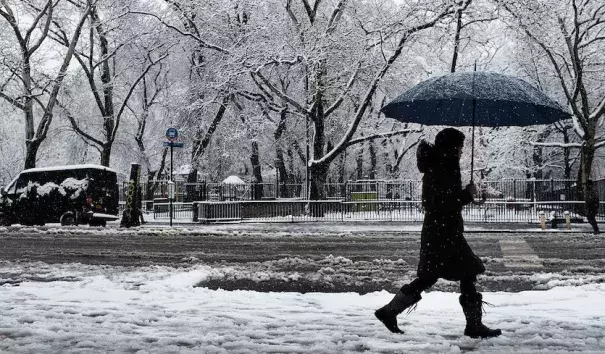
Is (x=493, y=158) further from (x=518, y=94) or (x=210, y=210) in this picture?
(x=518, y=94)

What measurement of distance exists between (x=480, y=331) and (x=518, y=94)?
313 cm

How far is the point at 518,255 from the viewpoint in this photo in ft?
43.2

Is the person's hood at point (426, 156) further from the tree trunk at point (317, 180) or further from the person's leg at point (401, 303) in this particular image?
the tree trunk at point (317, 180)

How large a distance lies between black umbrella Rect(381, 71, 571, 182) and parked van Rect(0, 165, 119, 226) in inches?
584

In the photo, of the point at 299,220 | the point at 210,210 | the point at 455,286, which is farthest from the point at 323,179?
the point at 455,286

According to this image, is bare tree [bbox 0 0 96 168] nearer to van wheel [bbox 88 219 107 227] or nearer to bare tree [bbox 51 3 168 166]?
bare tree [bbox 51 3 168 166]

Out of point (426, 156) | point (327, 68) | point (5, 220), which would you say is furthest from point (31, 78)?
point (426, 156)

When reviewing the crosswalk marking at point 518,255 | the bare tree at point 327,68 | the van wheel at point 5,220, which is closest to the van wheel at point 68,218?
the van wheel at point 5,220

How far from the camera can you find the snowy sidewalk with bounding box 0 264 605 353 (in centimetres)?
538

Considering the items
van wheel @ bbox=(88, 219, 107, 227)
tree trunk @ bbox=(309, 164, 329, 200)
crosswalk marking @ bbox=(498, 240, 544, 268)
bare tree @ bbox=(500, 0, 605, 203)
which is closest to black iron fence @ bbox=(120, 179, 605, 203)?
tree trunk @ bbox=(309, 164, 329, 200)

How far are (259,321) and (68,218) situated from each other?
1675 cm

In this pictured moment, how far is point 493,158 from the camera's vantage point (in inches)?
2005

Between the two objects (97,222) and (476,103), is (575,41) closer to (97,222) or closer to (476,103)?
(97,222)

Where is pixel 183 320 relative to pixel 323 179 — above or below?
below
